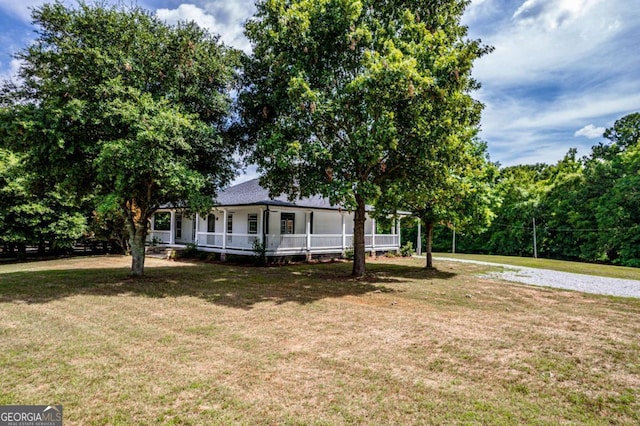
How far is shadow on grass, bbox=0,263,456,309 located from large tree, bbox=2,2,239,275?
2681mm

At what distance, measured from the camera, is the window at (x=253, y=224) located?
65.4 ft

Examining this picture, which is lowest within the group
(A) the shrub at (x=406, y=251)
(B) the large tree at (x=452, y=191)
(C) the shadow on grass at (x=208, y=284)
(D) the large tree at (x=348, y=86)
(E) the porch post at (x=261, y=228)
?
(C) the shadow on grass at (x=208, y=284)

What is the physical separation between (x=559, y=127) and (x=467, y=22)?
30.4 meters

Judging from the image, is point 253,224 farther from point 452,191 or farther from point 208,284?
point 452,191

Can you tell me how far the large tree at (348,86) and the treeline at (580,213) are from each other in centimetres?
1499

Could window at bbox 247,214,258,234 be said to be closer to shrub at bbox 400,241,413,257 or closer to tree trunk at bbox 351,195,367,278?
tree trunk at bbox 351,195,367,278

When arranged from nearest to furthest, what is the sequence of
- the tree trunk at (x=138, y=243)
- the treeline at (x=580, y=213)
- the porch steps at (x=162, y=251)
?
the tree trunk at (x=138, y=243)
the porch steps at (x=162, y=251)
the treeline at (x=580, y=213)

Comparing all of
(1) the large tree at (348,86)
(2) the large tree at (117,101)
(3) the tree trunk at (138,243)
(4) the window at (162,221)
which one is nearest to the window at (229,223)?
(3) the tree trunk at (138,243)

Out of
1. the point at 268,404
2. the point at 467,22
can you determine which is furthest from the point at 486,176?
the point at 268,404

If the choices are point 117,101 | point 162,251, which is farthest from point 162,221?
point 117,101

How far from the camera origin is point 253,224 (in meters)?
20.1

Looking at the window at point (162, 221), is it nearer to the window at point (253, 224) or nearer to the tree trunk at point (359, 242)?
the window at point (253, 224)

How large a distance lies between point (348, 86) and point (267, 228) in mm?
10609

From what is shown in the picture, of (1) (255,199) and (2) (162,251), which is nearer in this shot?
(1) (255,199)
